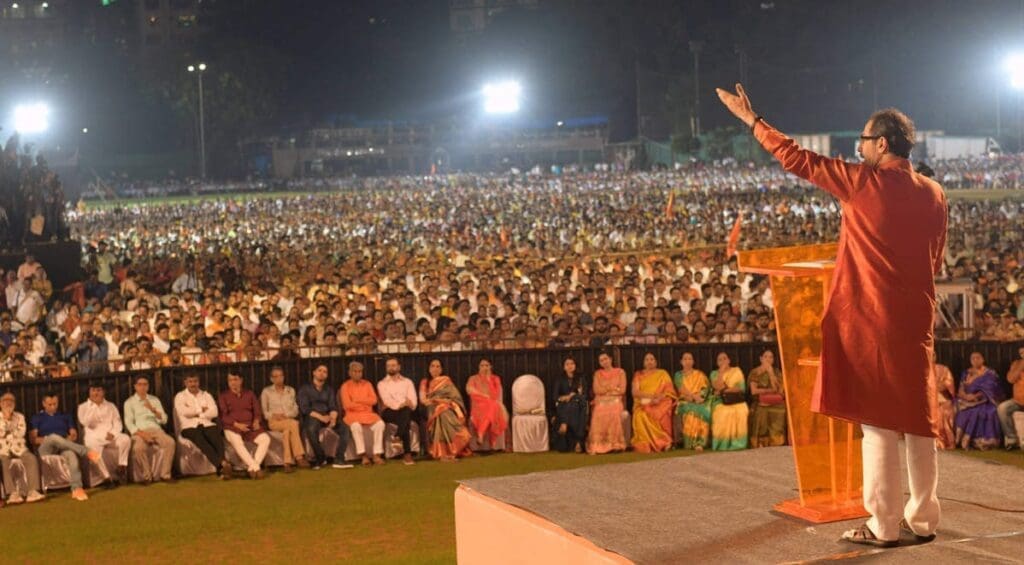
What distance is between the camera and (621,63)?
283 feet

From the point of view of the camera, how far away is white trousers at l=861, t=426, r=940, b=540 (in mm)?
4727

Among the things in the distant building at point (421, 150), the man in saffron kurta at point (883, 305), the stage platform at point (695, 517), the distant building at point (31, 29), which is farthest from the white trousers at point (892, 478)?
the distant building at point (31, 29)

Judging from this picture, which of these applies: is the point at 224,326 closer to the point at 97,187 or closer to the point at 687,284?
the point at 687,284

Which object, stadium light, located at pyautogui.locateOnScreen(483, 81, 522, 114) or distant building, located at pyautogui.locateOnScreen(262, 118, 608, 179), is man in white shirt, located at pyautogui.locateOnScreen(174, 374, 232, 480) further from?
stadium light, located at pyautogui.locateOnScreen(483, 81, 522, 114)

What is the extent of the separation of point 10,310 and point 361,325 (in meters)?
5.62

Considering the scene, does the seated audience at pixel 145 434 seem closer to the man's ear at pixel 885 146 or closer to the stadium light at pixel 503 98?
the man's ear at pixel 885 146

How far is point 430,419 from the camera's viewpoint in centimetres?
1185

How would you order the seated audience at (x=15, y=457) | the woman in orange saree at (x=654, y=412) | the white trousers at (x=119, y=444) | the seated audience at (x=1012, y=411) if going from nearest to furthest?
the seated audience at (x=15, y=457) < the white trousers at (x=119, y=444) < the seated audience at (x=1012, y=411) < the woman in orange saree at (x=654, y=412)

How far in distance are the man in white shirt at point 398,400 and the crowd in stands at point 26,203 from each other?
1181 cm

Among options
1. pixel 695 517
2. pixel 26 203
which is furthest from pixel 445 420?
pixel 26 203

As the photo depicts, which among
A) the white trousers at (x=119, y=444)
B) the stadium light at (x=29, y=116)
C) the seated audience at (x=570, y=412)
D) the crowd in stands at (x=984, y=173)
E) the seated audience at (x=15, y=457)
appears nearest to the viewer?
the seated audience at (x=15, y=457)

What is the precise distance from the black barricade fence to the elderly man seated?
0.33m

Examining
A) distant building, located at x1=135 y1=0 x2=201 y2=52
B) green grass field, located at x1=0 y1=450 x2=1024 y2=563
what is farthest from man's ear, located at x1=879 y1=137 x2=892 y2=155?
distant building, located at x1=135 y1=0 x2=201 y2=52

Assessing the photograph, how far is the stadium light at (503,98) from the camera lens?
9006cm
